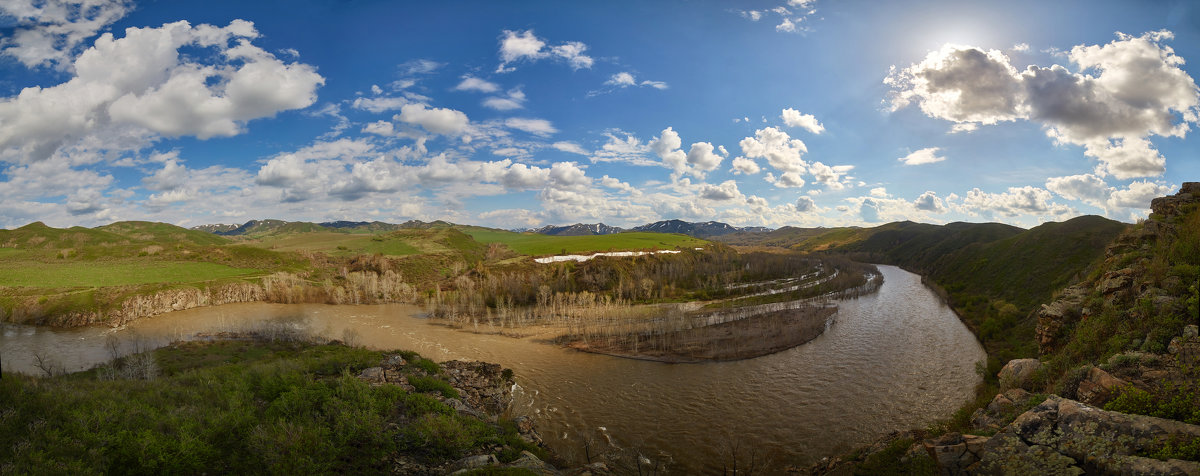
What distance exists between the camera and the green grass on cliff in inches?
441

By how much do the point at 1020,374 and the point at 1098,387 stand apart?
26.1ft

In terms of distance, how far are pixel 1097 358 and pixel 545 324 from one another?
6325cm

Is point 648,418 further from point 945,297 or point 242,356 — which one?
point 945,297

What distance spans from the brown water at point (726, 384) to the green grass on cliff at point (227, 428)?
35.4 feet

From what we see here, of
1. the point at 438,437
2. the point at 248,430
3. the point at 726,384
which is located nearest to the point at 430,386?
the point at 438,437

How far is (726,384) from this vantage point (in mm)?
36938

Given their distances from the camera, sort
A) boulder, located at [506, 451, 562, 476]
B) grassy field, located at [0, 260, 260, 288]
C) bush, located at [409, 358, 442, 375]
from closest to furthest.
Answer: boulder, located at [506, 451, 562, 476] → bush, located at [409, 358, 442, 375] → grassy field, located at [0, 260, 260, 288]

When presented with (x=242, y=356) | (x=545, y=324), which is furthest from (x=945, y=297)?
(x=242, y=356)

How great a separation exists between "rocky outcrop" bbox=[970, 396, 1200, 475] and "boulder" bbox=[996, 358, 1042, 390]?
833cm

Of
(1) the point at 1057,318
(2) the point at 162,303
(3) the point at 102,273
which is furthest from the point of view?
(3) the point at 102,273

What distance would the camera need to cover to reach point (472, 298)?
300 ft

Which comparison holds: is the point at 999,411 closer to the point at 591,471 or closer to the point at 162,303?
the point at 591,471

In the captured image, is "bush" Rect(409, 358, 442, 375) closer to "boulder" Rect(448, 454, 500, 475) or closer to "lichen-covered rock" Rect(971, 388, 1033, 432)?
"boulder" Rect(448, 454, 500, 475)

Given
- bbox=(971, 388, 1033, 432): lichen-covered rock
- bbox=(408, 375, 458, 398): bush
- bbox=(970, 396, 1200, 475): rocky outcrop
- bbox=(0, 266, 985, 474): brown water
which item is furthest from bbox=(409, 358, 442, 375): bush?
bbox=(971, 388, 1033, 432): lichen-covered rock
